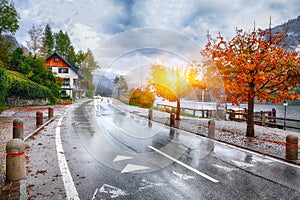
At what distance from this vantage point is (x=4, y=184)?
4.53 meters

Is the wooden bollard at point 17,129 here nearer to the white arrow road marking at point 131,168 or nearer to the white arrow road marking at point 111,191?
the white arrow road marking at point 131,168

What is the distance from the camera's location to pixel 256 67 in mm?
10469

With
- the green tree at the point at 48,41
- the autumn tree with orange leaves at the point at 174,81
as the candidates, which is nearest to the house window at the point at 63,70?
the green tree at the point at 48,41

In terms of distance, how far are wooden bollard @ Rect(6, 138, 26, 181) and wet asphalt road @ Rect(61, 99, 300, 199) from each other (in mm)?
1262

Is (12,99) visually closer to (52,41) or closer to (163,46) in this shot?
→ (163,46)

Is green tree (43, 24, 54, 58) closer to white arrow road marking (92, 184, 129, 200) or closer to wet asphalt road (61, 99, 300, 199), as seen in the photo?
wet asphalt road (61, 99, 300, 199)

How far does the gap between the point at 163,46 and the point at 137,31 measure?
6.50 feet

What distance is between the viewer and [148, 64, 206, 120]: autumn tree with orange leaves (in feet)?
55.0

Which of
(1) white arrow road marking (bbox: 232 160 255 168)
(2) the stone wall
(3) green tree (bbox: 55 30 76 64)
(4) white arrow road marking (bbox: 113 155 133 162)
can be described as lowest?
(1) white arrow road marking (bbox: 232 160 255 168)

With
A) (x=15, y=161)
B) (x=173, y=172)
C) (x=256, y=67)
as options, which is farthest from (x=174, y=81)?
(x=15, y=161)

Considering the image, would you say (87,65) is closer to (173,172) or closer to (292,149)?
(173,172)

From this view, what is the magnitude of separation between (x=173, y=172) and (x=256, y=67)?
7.94 m

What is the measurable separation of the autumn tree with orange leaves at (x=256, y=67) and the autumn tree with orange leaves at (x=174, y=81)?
13.9ft

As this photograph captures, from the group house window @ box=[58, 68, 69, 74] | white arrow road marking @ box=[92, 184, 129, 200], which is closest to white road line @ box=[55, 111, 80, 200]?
white arrow road marking @ box=[92, 184, 129, 200]
